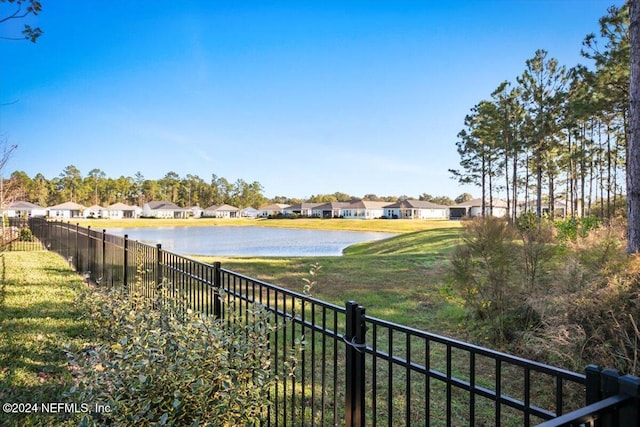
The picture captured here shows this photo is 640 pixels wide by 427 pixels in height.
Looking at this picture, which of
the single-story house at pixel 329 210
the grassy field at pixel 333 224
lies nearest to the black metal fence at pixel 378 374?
the grassy field at pixel 333 224

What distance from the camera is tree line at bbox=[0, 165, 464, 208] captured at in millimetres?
72000

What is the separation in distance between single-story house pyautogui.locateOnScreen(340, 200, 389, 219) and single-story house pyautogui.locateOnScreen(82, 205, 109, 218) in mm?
46021

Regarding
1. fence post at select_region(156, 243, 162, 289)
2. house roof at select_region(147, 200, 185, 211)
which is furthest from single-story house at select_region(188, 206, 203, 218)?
fence post at select_region(156, 243, 162, 289)

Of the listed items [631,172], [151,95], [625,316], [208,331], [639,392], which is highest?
[151,95]

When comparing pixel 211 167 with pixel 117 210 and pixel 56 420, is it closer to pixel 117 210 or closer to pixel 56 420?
pixel 117 210

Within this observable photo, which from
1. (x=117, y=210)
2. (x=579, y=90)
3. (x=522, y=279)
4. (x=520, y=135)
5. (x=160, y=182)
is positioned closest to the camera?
(x=522, y=279)

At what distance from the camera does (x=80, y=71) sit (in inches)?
600

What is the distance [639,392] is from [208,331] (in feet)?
5.84

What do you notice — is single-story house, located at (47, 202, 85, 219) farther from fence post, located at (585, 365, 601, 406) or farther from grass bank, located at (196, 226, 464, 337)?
fence post, located at (585, 365, 601, 406)

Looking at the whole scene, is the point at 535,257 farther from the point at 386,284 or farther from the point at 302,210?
the point at 302,210

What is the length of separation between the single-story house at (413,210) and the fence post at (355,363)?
71.9 metres

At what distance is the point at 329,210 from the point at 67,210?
49.1 metres

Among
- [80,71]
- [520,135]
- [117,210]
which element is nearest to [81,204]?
[117,210]

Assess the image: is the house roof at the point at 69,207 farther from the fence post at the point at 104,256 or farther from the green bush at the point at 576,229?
the green bush at the point at 576,229
